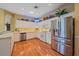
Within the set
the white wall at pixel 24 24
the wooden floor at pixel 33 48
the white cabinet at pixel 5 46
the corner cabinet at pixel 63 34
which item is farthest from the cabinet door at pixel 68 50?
the white cabinet at pixel 5 46

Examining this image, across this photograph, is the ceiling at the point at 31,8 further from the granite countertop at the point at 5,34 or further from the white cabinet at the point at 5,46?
the white cabinet at the point at 5,46

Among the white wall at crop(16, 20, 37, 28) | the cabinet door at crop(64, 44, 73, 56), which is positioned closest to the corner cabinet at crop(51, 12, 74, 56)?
the cabinet door at crop(64, 44, 73, 56)

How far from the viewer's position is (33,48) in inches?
87.4

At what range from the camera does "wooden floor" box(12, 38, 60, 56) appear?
210 centimetres

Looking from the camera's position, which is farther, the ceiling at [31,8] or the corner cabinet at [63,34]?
the corner cabinet at [63,34]

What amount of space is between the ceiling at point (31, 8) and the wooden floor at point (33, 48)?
1.83 ft

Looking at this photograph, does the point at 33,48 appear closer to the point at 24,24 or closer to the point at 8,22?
the point at 24,24

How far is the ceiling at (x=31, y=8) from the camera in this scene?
2.03 meters

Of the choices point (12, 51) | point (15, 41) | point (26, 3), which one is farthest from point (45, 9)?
point (12, 51)

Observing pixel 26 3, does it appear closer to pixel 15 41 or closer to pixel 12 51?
pixel 15 41

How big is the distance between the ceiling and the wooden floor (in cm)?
56

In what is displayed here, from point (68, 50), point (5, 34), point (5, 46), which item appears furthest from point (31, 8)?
point (68, 50)

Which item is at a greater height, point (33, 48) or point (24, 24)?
point (24, 24)

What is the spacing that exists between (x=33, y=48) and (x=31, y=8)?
32.3 inches
